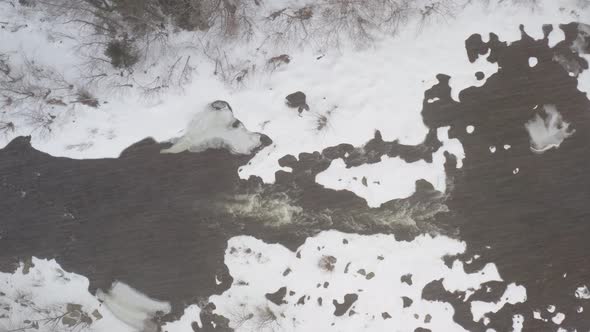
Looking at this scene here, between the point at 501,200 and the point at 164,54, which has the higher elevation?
the point at 164,54

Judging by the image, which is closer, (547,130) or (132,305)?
(547,130)

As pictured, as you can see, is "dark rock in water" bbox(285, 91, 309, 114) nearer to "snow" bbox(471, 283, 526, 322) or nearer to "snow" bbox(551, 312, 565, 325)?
"snow" bbox(471, 283, 526, 322)

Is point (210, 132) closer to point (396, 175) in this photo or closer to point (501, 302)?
point (396, 175)

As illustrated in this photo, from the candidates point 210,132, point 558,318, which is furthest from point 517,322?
point 210,132

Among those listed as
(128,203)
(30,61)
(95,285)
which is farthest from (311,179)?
(30,61)

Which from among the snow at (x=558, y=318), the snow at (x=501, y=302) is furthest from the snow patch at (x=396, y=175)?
the snow at (x=558, y=318)

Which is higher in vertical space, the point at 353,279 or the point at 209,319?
the point at 353,279

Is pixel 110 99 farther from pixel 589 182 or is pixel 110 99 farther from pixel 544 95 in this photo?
pixel 589 182
